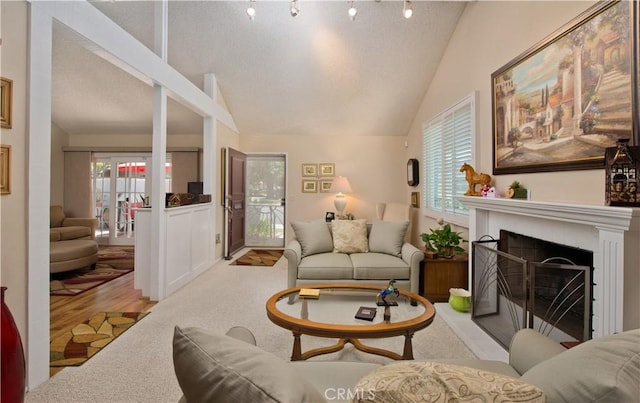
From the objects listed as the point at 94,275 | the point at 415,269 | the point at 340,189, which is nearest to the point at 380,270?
the point at 415,269

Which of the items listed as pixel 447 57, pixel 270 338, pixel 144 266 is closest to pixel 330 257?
pixel 270 338

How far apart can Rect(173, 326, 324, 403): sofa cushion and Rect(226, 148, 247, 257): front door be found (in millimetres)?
4836

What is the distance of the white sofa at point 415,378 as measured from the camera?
0.67m

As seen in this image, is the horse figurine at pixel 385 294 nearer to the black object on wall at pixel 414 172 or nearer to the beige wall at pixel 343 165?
the black object on wall at pixel 414 172

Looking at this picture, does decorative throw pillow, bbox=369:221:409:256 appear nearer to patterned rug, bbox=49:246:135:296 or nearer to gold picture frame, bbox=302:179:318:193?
gold picture frame, bbox=302:179:318:193

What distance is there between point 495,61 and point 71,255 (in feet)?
17.8

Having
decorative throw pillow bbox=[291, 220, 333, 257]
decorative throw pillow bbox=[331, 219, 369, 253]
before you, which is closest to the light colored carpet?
decorative throw pillow bbox=[291, 220, 333, 257]

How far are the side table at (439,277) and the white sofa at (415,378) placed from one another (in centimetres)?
255

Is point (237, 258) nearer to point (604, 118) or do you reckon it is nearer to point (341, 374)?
point (341, 374)

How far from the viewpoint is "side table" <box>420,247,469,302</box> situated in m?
3.41

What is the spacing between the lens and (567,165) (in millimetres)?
2215

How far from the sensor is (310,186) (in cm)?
654

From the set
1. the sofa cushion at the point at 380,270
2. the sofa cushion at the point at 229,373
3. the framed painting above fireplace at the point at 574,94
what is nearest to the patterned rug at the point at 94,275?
the sofa cushion at the point at 380,270

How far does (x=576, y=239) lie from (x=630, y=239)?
447 mm
